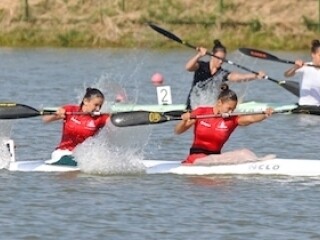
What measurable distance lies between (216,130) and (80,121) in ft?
5.10

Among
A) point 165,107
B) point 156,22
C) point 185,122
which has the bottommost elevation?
point 156,22

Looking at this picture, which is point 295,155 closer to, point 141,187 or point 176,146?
point 176,146

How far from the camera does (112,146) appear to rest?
15.3 meters

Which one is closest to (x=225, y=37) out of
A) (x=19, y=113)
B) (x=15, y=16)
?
(x=15, y=16)

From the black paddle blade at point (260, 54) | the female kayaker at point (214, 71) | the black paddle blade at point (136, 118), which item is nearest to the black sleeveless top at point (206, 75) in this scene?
the female kayaker at point (214, 71)

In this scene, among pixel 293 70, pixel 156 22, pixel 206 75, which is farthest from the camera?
pixel 156 22

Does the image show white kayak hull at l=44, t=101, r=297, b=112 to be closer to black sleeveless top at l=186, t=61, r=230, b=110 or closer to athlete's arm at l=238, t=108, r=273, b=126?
black sleeveless top at l=186, t=61, r=230, b=110

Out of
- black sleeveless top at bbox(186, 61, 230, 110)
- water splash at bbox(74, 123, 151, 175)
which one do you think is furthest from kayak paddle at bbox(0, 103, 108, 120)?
black sleeveless top at bbox(186, 61, 230, 110)

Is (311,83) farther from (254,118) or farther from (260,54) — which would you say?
(254,118)

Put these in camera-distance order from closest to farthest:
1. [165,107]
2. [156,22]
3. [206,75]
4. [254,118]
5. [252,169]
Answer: [254,118]
[252,169]
[206,75]
[165,107]
[156,22]

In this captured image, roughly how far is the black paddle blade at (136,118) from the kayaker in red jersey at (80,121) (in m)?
0.18

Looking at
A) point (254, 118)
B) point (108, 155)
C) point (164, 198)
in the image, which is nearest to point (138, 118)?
point (108, 155)

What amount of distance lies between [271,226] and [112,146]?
3.48 meters

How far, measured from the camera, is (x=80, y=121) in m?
15.1
